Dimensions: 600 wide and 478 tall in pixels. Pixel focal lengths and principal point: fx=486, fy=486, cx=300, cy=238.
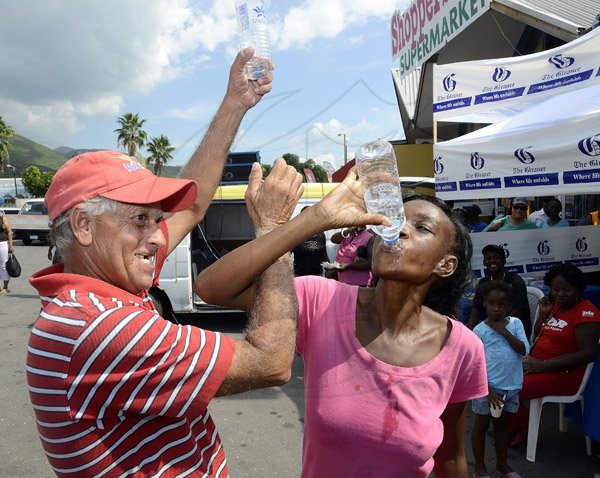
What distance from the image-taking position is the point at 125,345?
40.9 inches

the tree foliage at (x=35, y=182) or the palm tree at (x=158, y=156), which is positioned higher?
the tree foliage at (x=35, y=182)

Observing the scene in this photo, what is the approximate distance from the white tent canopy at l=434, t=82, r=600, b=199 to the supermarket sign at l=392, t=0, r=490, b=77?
15.7 feet

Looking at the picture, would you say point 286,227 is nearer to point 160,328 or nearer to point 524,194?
point 160,328

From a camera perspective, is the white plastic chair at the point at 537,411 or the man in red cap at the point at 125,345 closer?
the man in red cap at the point at 125,345

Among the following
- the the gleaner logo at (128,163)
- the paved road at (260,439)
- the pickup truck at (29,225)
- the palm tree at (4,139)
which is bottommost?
the paved road at (260,439)

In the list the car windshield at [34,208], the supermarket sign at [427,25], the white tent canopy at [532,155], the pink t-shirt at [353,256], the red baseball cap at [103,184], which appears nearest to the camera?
the red baseball cap at [103,184]

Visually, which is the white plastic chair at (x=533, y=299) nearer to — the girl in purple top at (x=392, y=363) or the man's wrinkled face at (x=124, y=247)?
the girl in purple top at (x=392, y=363)

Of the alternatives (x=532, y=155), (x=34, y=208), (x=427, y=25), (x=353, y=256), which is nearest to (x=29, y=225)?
(x=34, y=208)

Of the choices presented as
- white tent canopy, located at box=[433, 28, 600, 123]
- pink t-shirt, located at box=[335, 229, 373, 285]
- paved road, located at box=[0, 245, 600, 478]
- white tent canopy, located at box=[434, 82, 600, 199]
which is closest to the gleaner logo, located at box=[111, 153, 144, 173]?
paved road, located at box=[0, 245, 600, 478]

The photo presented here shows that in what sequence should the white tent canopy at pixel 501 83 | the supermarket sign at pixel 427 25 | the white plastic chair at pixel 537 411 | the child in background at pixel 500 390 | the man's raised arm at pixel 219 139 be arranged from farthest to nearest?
the supermarket sign at pixel 427 25, the white tent canopy at pixel 501 83, the white plastic chair at pixel 537 411, the child in background at pixel 500 390, the man's raised arm at pixel 219 139

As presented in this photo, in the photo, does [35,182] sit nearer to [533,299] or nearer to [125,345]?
[533,299]

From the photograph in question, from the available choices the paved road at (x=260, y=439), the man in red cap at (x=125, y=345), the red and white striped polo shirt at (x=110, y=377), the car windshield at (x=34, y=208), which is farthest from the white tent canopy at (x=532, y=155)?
the car windshield at (x=34, y=208)

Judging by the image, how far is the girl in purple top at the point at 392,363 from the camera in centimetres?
159

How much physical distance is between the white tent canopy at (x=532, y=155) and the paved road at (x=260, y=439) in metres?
2.14
